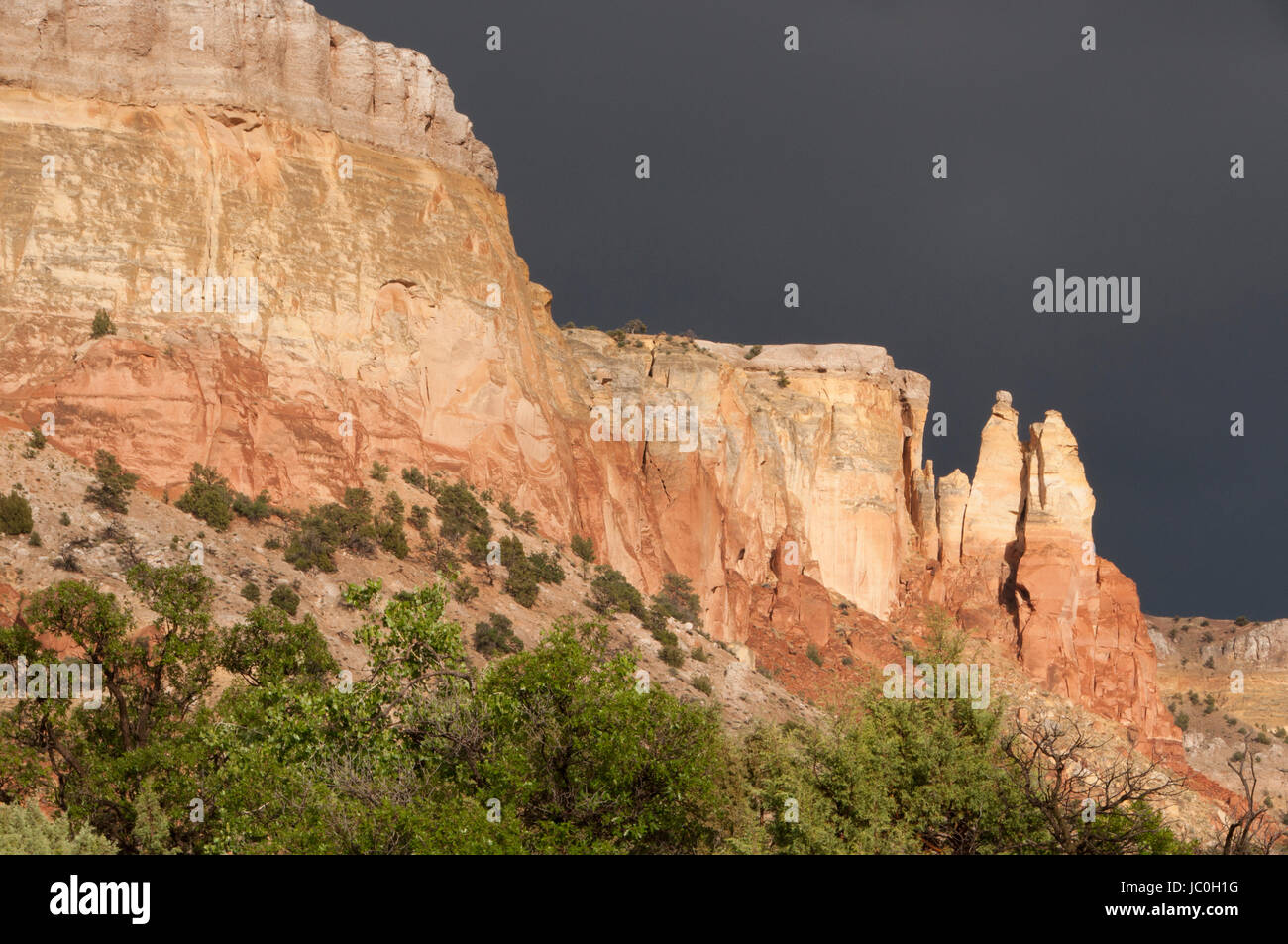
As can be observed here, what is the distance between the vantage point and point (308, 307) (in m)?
52.2

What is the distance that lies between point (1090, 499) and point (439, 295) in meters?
50.5

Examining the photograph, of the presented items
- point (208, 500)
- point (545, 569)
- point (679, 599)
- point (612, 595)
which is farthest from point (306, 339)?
point (679, 599)

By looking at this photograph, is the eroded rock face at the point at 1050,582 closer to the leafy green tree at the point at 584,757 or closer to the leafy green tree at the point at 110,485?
the leafy green tree at the point at 110,485

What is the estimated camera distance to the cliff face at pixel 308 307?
47.2 m

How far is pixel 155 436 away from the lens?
4588 cm

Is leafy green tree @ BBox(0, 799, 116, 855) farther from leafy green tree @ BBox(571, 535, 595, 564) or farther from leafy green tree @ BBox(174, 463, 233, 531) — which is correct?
leafy green tree @ BBox(571, 535, 595, 564)

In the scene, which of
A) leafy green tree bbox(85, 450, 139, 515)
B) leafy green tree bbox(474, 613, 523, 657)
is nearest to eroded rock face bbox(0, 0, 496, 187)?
leafy green tree bbox(85, 450, 139, 515)

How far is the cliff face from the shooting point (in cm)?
4725

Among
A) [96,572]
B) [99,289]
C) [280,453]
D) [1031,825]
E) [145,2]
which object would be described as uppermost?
[145,2]

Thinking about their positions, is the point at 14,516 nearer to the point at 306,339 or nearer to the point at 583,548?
the point at 306,339

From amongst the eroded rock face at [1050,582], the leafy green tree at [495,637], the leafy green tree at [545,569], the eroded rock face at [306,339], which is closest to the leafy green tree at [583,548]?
the eroded rock face at [306,339]

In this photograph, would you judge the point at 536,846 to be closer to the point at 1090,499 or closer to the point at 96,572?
the point at 96,572

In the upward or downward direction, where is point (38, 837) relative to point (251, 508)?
downward
